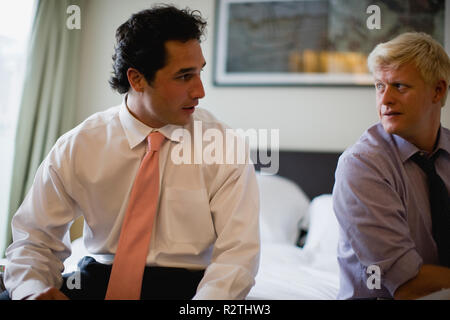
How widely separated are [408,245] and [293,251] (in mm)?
921

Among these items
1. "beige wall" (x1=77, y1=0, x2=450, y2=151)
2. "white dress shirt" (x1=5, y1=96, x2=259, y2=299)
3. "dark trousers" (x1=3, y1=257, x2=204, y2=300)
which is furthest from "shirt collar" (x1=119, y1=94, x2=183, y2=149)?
"beige wall" (x1=77, y1=0, x2=450, y2=151)

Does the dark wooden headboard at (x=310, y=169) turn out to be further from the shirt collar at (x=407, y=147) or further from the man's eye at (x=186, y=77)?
the man's eye at (x=186, y=77)

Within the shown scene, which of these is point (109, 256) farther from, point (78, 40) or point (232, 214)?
point (78, 40)

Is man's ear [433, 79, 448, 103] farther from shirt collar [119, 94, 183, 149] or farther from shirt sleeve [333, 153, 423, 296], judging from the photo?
shirt collar [119, 94, 183, 149]

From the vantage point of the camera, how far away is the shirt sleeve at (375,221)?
3.15 feet

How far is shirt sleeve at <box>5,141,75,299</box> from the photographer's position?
3.35ft

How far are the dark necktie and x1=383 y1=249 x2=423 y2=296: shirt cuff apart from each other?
11 centimetres

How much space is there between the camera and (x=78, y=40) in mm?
2254

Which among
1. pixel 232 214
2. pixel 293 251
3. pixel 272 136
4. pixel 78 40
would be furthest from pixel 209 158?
pixel 78 40

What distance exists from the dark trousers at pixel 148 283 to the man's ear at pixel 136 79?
54cm

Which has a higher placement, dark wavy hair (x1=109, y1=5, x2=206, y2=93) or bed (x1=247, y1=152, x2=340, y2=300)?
dark wavy hair (x1=109, y1=5, x2=206, y2=93)

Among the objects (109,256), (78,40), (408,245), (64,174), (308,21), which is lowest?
(109,256)

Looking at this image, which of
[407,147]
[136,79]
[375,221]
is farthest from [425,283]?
[136,79]

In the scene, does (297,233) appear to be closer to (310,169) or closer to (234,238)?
(310,169)
